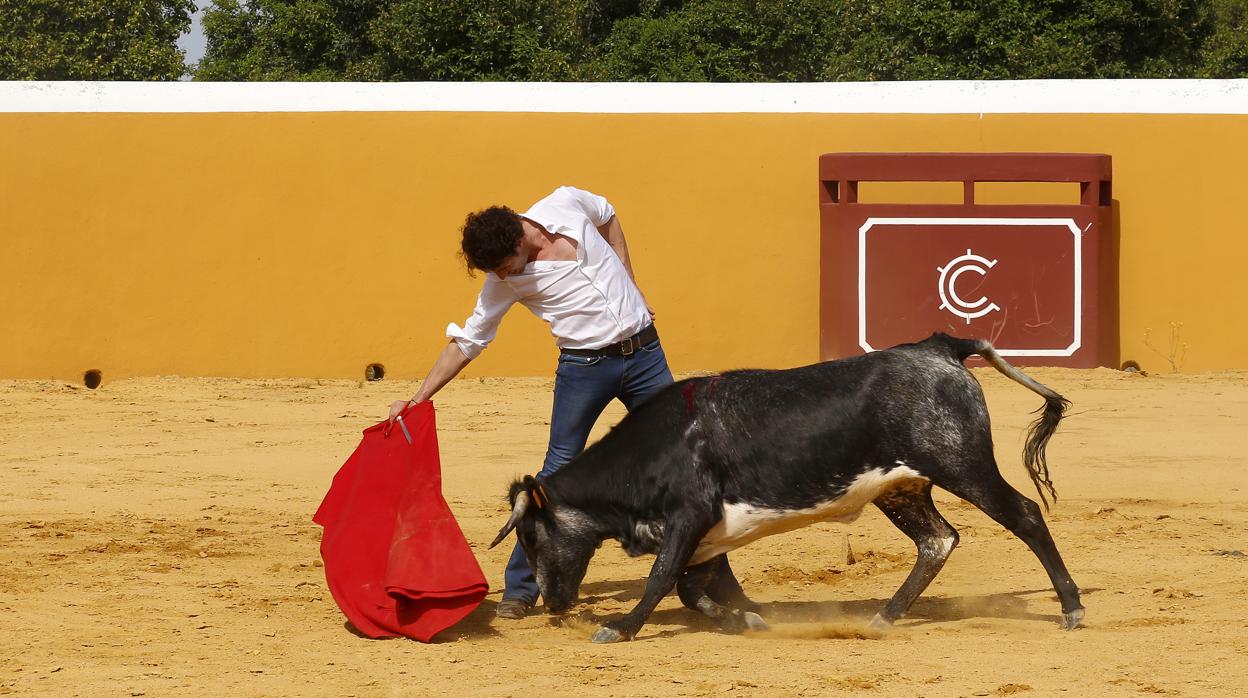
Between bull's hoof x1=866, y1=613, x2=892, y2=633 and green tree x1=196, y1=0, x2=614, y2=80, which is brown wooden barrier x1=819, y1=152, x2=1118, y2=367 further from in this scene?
green tree x1=196, y1=0, x2=614, y2=80

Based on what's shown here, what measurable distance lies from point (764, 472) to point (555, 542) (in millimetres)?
774

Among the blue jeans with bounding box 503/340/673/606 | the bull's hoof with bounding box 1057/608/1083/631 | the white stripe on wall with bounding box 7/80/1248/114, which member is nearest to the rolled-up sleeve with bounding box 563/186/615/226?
the blue jeans with bounding box 503/340/673/606

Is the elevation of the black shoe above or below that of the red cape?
below

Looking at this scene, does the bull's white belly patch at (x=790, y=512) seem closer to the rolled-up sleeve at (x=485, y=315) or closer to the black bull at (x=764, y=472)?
the black bull at (x=764, y=472)

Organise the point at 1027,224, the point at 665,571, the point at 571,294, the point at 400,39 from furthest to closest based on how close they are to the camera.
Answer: the point at 400,39
the point at 1027,224
the point at 571,294
the point at 665,571

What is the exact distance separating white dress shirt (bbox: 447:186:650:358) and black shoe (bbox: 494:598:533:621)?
901mm

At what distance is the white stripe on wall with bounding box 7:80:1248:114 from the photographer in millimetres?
11891

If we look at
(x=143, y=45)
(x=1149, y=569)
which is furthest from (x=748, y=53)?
(x=1149, y=569)

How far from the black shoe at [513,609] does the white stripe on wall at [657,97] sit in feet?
23.0

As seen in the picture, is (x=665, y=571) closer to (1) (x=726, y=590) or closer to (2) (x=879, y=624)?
(1) (x=726, y=590)

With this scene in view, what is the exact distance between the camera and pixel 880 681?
14.7ft

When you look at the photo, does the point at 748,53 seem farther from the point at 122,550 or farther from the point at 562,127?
the point at 122,550

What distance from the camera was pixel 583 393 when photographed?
5.51m

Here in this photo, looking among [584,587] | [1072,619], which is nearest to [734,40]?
[584,587]
